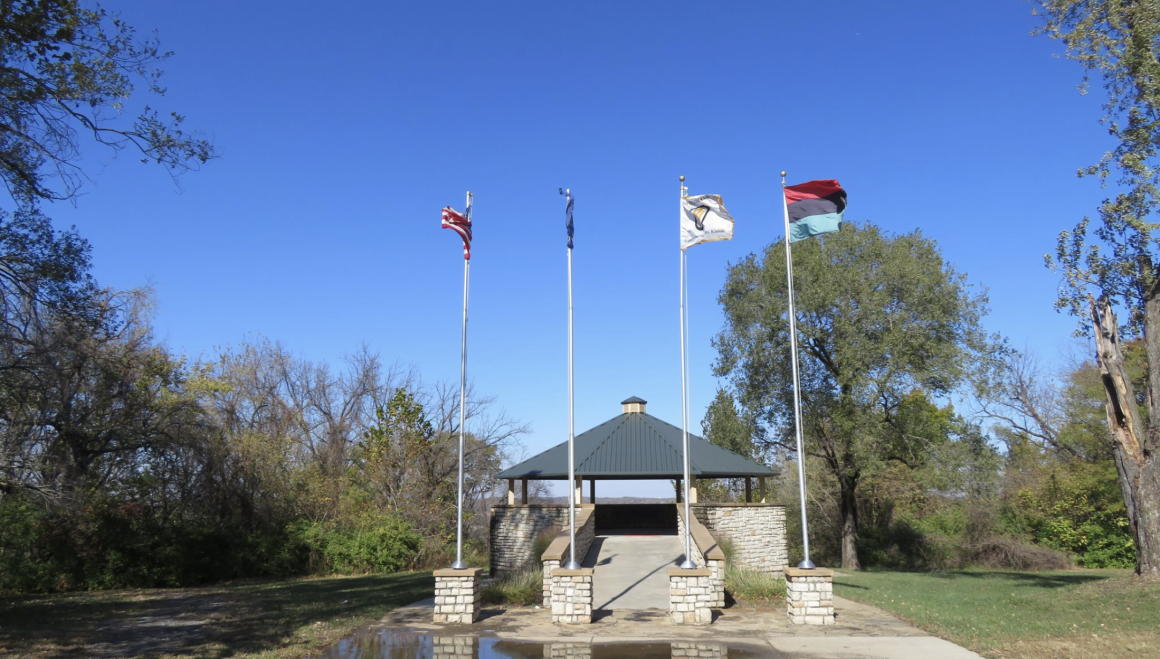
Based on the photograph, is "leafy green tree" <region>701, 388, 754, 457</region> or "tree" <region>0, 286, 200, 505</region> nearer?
"tree" <region>0, 286, 200, 505</region>

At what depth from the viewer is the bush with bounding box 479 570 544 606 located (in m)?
14.4

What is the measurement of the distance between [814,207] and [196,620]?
43.2 feet

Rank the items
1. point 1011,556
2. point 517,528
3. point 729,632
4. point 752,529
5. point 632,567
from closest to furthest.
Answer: point 729,632, point 632,567, point 517,528, point 752,529, point 1011,556

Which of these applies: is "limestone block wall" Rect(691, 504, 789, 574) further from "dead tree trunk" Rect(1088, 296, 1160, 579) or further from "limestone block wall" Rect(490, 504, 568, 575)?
"dead tree trunk" Rect(1088, 296, 1160, 579)

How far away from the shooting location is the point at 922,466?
25.8 m

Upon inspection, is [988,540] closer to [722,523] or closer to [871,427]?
[871,427]

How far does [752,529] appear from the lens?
2086 centimetres

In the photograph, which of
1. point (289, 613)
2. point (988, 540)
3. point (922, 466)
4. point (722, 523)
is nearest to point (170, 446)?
point (289, 613)

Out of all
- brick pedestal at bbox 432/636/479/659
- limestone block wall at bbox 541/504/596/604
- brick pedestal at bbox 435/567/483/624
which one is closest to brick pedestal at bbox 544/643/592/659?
brick pedestal at bbox 432/636/479/659

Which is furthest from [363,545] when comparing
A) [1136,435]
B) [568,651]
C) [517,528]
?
[1136,435]

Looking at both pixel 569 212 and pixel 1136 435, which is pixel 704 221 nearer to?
pixel 569 212

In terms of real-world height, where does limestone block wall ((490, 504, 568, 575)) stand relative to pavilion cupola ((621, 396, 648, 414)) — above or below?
below

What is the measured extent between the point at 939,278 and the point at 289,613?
2224 centimetres

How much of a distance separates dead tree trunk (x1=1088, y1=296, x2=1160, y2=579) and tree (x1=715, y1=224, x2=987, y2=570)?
9113 mm
